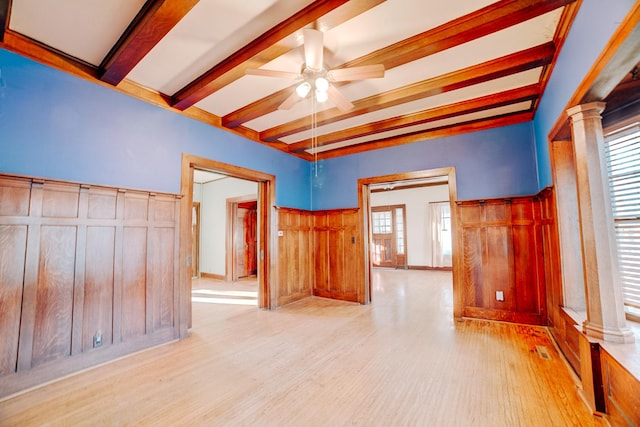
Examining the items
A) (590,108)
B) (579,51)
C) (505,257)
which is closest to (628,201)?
(590,108)

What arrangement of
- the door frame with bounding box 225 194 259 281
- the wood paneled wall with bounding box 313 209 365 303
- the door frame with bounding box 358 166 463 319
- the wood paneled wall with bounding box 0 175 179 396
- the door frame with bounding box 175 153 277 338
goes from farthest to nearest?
1. the door frame with bounding box 225 194 259 281
2. the wood paneled wall with bounding box 313 209 365 303
3. the door frame with bounding box 358 166 463 319
4. the door frame with bounding box 175 153 277 338
5. the wood paneled wall with bounding box 0 175 179 396

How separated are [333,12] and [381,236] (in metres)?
8.07

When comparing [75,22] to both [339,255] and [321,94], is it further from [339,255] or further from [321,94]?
[339,255]

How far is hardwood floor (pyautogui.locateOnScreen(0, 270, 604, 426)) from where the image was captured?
1754 millimetres

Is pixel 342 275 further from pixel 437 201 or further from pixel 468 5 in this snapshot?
pixel 437 201

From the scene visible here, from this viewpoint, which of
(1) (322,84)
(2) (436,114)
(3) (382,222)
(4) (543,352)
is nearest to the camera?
(1) (322,84)

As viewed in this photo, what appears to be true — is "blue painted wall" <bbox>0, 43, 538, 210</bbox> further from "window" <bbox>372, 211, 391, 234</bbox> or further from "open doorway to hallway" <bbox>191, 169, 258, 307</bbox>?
"window" <bbox>372, 211, 391, 234</bbox>

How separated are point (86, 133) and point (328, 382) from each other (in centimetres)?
328

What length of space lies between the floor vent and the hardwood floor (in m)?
0.02

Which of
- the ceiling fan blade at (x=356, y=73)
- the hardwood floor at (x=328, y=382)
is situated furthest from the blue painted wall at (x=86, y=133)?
the ceiling fan blade at (x=356, y=73)

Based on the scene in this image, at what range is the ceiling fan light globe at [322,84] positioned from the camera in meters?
2.33

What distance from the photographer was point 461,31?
6.65 feet

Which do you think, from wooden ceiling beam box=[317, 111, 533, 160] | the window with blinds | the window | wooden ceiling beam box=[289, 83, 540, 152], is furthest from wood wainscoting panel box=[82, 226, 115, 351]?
the window

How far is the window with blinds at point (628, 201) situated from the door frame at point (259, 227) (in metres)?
4.04
